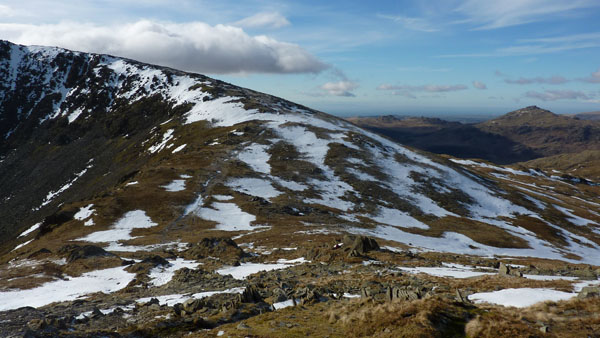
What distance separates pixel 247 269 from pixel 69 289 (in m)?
16.2

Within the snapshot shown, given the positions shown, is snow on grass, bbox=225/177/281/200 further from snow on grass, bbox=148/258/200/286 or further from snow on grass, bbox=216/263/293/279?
snow on grass, bbox=216/263/293/279

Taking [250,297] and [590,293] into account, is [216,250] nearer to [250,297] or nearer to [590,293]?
[250,297]

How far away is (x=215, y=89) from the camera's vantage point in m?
174

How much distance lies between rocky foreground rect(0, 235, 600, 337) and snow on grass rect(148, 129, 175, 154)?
87122 millimetres

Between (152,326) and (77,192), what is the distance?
112 meters

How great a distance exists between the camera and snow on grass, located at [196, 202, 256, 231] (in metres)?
59.6

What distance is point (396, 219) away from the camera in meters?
72.6

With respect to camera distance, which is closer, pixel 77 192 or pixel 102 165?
pixel 77 192

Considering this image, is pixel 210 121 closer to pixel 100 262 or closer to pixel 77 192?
pixel 77 192

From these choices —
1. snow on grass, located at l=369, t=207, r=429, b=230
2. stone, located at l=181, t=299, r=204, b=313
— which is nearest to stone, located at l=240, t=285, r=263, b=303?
stone, located at l=181, t=299, r=204, b=313

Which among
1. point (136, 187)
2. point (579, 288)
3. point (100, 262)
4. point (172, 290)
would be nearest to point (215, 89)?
point (136, 187)

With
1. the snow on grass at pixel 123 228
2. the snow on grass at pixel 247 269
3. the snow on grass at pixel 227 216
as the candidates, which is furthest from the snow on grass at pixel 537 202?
Answer: the snow on grass at pixel 123 228

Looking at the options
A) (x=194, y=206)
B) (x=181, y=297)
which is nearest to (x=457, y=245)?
(x=194, y=206)

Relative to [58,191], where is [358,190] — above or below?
above
